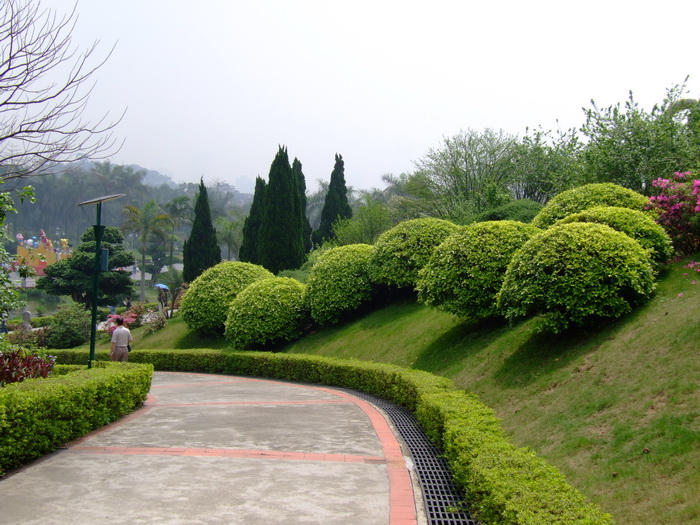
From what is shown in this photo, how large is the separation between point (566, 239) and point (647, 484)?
6.56 metres

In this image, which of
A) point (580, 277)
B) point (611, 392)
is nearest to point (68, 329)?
point (580, 277)

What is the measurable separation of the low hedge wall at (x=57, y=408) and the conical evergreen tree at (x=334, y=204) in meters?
36.7

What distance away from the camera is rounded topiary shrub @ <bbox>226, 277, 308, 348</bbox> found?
876 inches

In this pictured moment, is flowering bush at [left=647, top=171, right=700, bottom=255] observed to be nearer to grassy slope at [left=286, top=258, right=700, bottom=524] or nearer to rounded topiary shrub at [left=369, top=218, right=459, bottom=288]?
grassy slope at [left=286, top=258, right=700, bottom=524]

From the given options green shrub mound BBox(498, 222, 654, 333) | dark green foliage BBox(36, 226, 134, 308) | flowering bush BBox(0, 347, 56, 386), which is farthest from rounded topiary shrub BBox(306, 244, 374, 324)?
dark green foliage BBox(36, 226, 134, 308)

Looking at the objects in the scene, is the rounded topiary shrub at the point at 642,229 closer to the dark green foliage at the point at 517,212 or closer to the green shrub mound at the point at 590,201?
the green shrub mound at the point at 590,201

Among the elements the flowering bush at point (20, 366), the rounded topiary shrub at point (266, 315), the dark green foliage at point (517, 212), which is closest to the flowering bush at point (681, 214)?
the dark green foliage at point (517, 212)

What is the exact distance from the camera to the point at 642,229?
12.5 metres

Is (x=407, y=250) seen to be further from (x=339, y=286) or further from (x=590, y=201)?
(x=590, y=201)

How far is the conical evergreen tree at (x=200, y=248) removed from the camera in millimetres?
41344

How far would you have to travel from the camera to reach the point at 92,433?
9.30m

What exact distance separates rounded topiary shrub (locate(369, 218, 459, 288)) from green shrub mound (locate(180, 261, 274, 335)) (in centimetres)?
743

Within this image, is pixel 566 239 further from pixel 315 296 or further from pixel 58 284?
pixel 58 284

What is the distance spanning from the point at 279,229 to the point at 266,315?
10.6 metres
